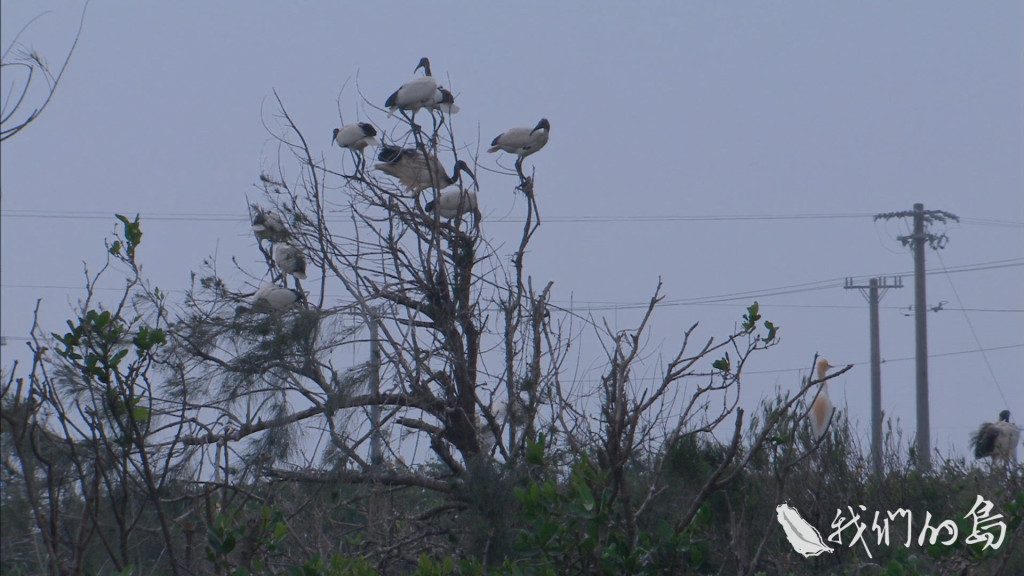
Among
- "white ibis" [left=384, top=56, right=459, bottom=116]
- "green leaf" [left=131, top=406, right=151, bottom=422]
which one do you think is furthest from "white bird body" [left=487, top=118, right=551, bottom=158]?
"green leaf" [left=131, top=406, right=151, bottom=422]

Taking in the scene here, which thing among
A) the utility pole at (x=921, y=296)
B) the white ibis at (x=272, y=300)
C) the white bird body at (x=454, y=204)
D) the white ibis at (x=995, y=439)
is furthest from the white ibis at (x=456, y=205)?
the utility pole at (x=921, y=296)

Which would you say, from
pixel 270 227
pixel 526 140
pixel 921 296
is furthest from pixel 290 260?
pixel 921 296

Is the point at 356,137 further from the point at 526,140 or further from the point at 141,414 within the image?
the point at 141,414

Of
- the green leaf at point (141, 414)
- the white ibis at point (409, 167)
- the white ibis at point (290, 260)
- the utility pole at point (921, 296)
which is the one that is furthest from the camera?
the utility pole at point (921, 296)

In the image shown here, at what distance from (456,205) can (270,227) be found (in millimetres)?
1104

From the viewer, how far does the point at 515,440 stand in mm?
5461

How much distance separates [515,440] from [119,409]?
2.80m

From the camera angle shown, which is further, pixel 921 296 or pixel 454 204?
pixel 921 296

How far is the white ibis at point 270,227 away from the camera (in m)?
6.10

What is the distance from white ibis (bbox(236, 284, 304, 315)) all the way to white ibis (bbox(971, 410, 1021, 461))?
517 centimetres

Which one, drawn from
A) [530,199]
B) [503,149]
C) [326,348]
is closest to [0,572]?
[326,348]

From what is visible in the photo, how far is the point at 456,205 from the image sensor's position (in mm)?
6539

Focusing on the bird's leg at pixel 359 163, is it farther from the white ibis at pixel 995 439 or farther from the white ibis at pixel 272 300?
the white ibis at pixel 995 439

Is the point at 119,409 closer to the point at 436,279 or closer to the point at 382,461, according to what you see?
the point at 382,461
